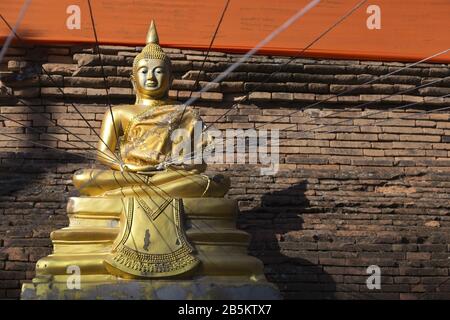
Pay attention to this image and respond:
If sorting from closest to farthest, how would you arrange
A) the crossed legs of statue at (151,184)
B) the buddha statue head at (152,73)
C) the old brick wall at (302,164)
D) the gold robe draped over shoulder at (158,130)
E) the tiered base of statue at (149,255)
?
1. the tiered base of statue at (149,255)
2. the crossed legs of statue at (151,184)
3. the gold robe draped over shoulder at (158,130)
4. the buddha statue head at (152,73)
5. the old brick wall at (302,164)

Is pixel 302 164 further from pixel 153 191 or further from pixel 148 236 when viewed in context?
pixel 148 236

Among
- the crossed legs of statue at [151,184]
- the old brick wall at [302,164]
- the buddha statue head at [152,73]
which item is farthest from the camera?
the old brick wall at [302,164]

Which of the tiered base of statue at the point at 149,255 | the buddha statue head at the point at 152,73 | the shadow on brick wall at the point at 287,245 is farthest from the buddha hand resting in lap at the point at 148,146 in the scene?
the shadow on brick wall at the point at 287,245

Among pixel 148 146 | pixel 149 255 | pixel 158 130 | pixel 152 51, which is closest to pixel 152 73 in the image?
pixel 152 51

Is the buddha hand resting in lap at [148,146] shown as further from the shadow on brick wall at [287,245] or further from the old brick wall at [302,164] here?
the shadow on brick wall at [287,245]

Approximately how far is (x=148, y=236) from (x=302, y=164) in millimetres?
2516

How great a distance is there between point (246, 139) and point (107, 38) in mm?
1689

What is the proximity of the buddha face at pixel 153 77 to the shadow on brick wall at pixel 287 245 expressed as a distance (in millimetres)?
1405

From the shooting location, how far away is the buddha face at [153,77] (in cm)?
874

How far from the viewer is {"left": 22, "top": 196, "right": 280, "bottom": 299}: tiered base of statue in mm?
7320

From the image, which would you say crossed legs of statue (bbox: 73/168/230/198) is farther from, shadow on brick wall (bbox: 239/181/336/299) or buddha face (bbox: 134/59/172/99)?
shadow on brick wall (bbox: 239/181/336/299)

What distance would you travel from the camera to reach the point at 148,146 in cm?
850

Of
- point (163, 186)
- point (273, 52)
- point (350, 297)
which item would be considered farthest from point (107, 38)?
point (350, 297)
